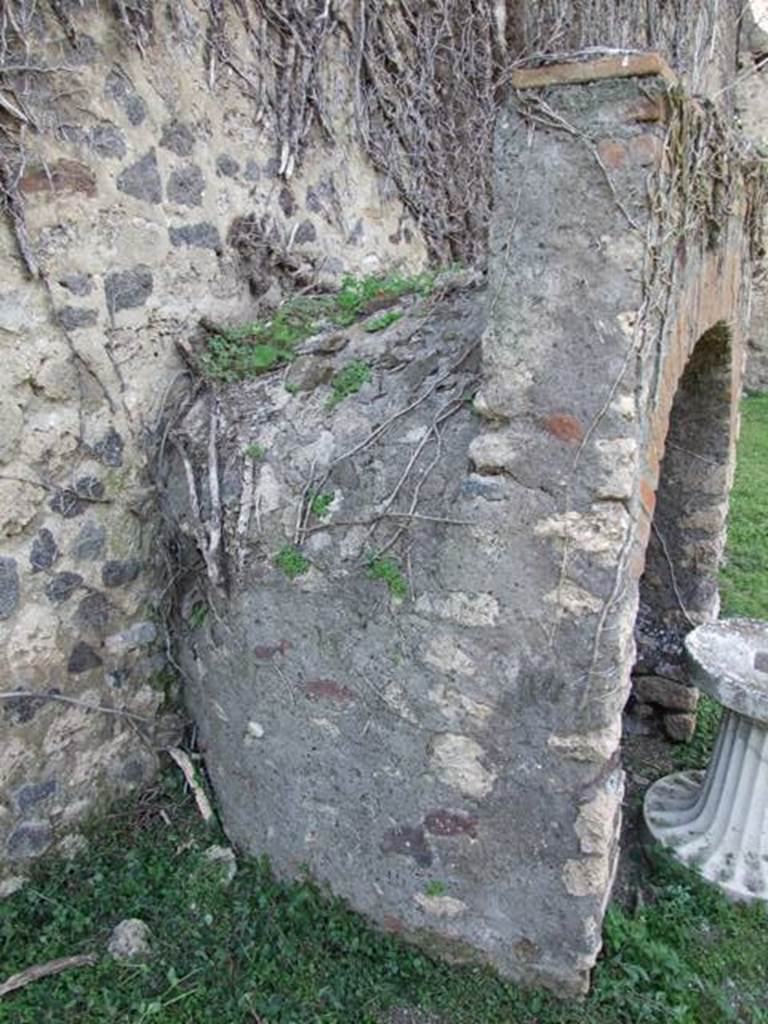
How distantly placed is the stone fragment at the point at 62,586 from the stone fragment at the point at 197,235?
48.1 inches

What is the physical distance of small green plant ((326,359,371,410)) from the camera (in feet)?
8.70

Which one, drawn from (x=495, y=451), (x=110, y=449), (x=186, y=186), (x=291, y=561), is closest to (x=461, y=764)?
(x=291, y=561)

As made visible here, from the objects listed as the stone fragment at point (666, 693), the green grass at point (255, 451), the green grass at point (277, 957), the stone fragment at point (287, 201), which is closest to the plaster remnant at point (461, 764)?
the green grass at point (277, 957)

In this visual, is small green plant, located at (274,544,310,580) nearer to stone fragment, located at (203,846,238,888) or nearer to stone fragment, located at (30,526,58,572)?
stone fragment, located at (30,526,58,572)

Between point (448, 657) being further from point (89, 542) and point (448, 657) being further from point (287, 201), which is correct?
point (287, 201)

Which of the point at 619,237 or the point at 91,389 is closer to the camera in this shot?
the point at 619,237

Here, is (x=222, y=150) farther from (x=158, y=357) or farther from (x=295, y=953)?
(x=295, y=953)

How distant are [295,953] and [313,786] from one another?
499mm

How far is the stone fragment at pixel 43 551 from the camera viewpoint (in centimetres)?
269

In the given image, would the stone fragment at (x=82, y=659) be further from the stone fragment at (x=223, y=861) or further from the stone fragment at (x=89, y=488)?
the stone fragment at (x=223, y=861)

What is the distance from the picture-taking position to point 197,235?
3.09m

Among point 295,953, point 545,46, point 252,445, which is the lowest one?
point 295,953

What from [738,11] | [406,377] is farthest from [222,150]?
[738,11]

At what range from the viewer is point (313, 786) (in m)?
2.75
